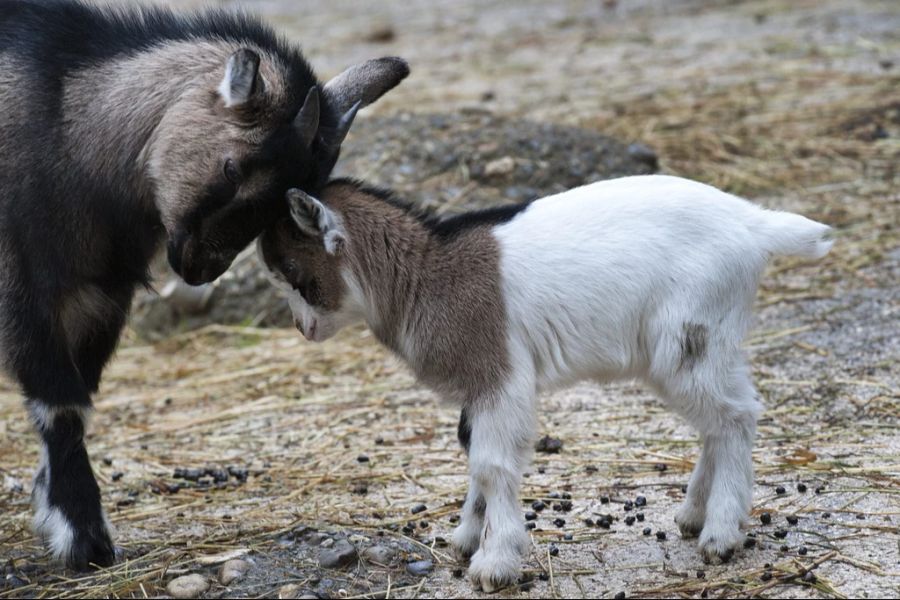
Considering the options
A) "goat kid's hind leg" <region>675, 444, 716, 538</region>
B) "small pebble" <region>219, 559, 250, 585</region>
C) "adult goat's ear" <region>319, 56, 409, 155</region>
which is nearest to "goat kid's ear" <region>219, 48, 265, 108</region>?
"adult goat's ear" <region>319, 56, 409, 155</region>

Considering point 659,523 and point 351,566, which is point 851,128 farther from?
point 351,566

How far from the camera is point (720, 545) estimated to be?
379 cm

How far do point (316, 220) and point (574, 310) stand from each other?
2.64ft

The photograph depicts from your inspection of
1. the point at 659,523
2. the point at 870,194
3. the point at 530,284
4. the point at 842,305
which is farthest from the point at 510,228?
the point at 870,194

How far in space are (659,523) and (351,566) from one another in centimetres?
100

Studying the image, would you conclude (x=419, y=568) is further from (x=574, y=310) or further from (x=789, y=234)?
(x=789, y=234)

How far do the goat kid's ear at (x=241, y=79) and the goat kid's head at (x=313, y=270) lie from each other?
41 centimetres

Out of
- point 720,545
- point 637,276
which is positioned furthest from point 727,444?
point 637,276

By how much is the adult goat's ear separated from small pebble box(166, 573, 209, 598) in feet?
4.87

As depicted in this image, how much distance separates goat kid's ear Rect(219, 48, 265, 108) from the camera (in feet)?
13.2

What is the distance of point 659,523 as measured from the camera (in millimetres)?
4227

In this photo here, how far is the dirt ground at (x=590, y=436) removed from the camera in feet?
12.9

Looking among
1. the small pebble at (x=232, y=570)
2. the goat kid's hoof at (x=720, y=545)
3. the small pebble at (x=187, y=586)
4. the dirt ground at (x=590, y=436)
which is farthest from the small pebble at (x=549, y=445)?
the small pebble at (x=187, y=586)

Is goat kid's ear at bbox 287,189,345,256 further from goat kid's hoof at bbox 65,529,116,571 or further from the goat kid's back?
goat kid's hoof at bbox 65,529,116,571
